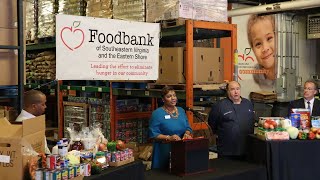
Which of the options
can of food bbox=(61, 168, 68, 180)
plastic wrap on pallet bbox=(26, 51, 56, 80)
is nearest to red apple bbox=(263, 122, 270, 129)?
can of food bbox=(61, 168, 68, 180)

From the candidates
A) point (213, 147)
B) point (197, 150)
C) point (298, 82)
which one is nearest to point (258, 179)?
point (197, 150)

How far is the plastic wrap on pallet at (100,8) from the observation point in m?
7.27

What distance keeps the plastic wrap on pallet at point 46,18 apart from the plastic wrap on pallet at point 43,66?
0.64 metres

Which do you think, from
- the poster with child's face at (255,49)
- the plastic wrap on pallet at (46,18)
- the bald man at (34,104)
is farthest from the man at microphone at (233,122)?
the poster with child's face at (255,49)

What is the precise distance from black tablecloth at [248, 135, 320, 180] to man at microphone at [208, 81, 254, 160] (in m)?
0.56

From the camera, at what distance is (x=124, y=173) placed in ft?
12.1

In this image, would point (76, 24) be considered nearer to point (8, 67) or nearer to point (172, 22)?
point (8, 67)

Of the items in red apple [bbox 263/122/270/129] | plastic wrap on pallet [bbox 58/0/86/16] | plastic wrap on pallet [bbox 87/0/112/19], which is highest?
plastic wrap on pallet [bbox 58/0/86/16]

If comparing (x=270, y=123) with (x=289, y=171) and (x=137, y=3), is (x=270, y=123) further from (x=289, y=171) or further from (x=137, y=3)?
(x=137, y=3)

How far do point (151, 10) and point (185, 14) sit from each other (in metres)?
0.62

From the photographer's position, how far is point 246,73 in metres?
13.0

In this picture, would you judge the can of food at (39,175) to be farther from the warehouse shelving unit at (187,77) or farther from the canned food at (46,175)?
the warehouse shelving unit at (187,77)

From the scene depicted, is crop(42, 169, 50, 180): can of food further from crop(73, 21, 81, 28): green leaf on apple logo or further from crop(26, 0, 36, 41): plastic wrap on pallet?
crop(26, 0, 36, 41): plastic wrap on pallet

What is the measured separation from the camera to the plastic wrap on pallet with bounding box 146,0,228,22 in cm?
614
